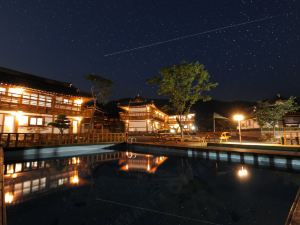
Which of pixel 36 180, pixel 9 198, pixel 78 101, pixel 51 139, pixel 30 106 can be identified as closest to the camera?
pixel 9 198

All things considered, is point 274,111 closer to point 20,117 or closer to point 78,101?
point 78,101

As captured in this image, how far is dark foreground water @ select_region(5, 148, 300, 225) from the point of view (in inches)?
208

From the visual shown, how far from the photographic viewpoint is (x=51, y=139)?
1708 cm

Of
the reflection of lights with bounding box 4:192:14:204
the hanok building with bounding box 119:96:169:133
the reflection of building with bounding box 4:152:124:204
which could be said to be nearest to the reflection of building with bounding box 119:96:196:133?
the hanok building with bounding box 119:96:169:133

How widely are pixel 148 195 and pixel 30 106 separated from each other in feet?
63.8

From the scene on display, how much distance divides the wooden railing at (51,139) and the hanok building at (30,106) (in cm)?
308

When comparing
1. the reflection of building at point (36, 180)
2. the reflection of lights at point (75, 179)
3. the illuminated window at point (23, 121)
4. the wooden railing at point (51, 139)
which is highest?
the illuminated window at point (23, 121)

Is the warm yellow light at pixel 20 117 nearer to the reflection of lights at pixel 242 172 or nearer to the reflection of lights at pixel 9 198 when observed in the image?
the reflection of lights at pixel 9 198

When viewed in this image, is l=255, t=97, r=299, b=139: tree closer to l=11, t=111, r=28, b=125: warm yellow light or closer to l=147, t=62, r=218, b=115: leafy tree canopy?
l=147, t=62, r=218, b=115: leafy tree canopy

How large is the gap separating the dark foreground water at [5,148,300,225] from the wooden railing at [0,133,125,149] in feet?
15.3

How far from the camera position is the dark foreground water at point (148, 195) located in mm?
5273

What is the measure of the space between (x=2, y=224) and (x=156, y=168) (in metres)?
9.32

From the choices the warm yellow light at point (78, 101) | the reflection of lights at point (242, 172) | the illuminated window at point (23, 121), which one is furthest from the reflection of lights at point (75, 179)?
the warm yellow light at point (78, 101)

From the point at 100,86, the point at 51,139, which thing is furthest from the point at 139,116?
the point at 51,139
